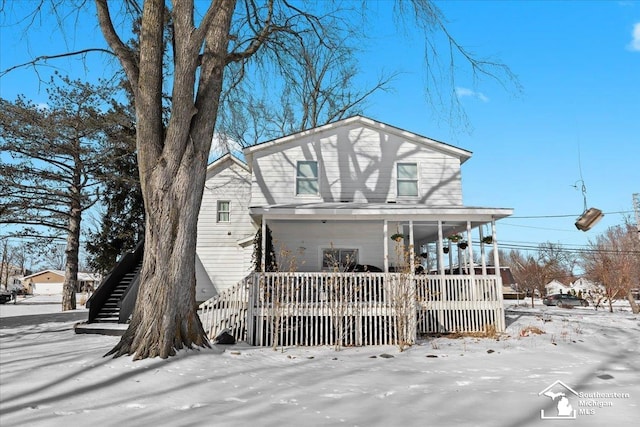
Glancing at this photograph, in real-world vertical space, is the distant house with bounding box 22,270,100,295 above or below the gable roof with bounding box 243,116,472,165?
below

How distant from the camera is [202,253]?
1733 centimetres

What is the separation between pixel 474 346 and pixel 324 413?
5625 millimetres

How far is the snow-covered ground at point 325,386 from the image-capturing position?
3.76 meters

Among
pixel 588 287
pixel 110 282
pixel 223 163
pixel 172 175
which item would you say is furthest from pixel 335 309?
pixel 588 287

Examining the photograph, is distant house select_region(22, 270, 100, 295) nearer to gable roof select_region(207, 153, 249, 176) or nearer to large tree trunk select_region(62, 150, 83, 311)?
large tree trunk select_region(62, 150, 83, 311)

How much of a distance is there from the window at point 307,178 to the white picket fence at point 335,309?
4.12 metres

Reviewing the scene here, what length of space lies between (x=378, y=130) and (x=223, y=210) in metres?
8.07

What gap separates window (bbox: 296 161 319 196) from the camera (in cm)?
1330

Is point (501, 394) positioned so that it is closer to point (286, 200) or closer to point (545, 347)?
point (545, 347)

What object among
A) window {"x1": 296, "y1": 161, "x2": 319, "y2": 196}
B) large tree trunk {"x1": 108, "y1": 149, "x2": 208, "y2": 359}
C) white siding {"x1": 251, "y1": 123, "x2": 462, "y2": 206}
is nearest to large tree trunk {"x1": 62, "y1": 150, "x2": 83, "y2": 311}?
white siding {"x1": 251, "y1": 123, "x2": 462, "y2": 206}

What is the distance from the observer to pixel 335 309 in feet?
30.3

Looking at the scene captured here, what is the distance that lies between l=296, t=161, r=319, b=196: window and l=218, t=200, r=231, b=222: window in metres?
5.77

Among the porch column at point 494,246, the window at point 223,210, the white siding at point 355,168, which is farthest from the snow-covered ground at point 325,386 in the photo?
the window at point 223,210

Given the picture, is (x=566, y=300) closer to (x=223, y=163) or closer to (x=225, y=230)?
(x=225, y=230)
